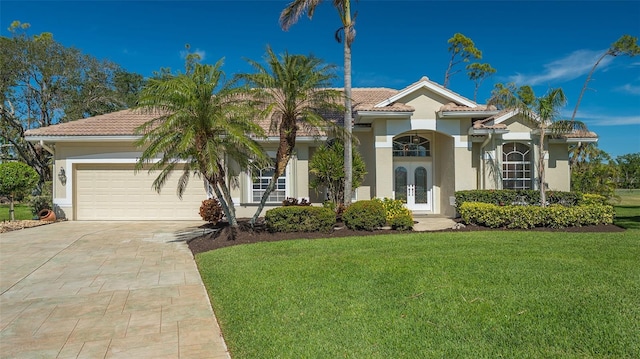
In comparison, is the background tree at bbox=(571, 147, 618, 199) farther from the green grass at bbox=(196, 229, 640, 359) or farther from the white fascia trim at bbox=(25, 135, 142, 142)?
the white fascia trim at bbox=(25, 135, 142, 142)

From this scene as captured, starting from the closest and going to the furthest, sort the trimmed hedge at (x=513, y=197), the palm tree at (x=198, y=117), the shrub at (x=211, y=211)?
the palm tree at (x=198, y=117)
the shrub at (x=211, y=211)
the trimmed hedge at (x=513, y=197)

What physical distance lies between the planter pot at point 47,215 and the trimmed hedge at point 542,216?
16.4m

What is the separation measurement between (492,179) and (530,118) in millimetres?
2793

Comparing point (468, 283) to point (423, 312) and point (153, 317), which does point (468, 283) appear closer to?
point (423, 312)

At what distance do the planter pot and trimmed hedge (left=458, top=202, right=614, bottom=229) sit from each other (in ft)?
53.9

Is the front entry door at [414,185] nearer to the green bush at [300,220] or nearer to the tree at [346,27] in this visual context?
the tree at [346,27]

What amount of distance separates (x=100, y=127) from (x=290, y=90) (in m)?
10.3

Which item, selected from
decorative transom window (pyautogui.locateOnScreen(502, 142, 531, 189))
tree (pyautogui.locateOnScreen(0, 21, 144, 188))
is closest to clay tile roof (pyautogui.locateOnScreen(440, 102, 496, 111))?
decorative transom window (pyautogui.locateOnScreen(502, 142, 531, 189))

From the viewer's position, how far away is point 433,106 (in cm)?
1514

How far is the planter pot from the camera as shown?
609 inches

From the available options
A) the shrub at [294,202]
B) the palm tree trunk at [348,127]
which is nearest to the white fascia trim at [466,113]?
the palm tree trunk at [348,127]

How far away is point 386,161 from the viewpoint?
580 inches

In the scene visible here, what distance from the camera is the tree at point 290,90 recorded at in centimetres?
1062

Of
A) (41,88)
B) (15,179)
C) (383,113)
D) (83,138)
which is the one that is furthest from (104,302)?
(41,88)
